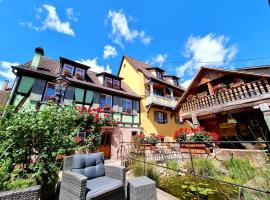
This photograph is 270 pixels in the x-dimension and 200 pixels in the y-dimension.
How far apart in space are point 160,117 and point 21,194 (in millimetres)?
12632

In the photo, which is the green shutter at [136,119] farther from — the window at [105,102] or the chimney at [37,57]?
the chimney at [37,57]

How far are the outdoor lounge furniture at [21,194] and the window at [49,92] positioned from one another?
734 cm

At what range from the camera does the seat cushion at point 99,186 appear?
89.1 inches

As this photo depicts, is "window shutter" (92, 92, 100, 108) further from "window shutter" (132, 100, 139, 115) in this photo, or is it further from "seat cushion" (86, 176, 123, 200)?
"seat cushion" (86, 176, 123, 200)

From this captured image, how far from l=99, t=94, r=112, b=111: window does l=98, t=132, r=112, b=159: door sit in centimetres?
199

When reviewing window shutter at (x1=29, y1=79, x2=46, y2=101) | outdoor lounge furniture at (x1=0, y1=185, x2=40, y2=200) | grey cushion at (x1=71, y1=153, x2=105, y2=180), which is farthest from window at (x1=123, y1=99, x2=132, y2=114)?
outdoor lounge furniture at (x1=0, y1=185, x2=40, y2=200)

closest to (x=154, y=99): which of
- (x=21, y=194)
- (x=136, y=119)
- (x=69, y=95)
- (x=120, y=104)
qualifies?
(x=136, y=119)

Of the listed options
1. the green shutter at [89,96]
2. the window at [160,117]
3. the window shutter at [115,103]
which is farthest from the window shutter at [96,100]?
the window at [160,117]

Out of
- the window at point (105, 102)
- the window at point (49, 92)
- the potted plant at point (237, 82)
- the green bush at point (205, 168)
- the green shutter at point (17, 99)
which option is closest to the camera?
the green bush at point (205, 168)

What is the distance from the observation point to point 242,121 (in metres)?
9.16

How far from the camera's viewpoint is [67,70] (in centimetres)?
972

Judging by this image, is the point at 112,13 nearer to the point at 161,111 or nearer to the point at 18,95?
the point at 18,95

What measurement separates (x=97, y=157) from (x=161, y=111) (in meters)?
11.0

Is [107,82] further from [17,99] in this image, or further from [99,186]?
[99,186]
